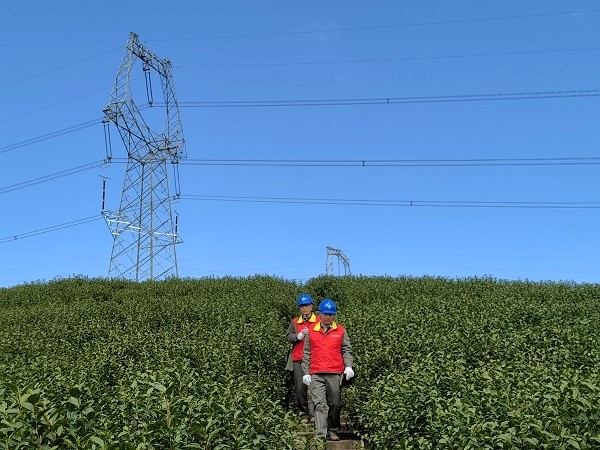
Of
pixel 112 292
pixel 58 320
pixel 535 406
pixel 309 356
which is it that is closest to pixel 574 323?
pixel 309 356

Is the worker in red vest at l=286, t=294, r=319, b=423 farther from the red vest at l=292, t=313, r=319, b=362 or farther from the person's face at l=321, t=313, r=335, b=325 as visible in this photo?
the person's face at l=321, t=313, r=335, b=325

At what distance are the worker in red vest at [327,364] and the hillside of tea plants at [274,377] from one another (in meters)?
0.52

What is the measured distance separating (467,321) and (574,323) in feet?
10.6

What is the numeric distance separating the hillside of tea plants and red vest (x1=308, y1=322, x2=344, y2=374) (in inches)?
→ 29.8

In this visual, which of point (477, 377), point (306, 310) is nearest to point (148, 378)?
point (306, 310)

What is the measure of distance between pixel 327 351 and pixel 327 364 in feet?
0.72

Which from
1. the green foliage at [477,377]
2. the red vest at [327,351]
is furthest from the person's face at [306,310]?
the green foliage at [477,377]

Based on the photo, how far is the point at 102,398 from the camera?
6582 mm

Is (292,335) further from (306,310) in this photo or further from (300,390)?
(300,390)

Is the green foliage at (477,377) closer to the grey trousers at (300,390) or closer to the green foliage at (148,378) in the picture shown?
the grey trousers at (300,390)

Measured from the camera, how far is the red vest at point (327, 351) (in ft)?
29.9

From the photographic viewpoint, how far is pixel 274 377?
1068cm

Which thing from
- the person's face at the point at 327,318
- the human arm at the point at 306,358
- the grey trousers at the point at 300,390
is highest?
the person's face at the point at 327,318

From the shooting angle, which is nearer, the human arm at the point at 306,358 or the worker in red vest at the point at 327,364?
the worker in red vest at the point at 327,364
